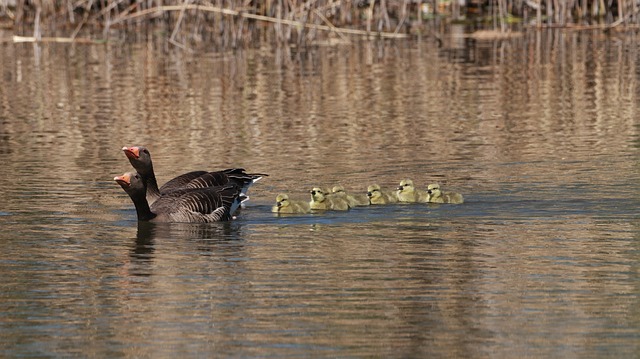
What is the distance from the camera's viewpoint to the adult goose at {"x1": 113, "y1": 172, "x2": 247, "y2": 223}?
12391 millimetres

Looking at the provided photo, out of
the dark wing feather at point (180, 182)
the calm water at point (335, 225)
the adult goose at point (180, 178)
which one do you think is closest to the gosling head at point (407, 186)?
the calm water at point (335, 225)

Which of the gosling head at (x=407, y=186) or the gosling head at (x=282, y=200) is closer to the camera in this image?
the gosling head at (x=282, y=200)

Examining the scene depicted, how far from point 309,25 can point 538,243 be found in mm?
17417

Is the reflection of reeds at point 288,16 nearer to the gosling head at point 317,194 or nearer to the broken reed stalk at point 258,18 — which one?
the broken reed stalk at point 258,18

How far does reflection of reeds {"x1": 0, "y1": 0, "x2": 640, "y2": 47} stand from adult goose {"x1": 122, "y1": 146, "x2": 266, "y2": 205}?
46.0 feet

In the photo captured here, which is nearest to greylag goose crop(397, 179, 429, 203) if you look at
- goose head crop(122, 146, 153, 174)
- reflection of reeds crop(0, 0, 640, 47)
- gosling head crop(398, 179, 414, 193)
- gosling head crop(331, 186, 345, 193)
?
gosling head crop(398, 179, 414, 193)

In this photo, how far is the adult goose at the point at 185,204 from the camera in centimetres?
1239

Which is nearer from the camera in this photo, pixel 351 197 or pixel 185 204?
pixel 185 204

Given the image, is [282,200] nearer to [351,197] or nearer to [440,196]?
[351,197]

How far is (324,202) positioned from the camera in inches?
497

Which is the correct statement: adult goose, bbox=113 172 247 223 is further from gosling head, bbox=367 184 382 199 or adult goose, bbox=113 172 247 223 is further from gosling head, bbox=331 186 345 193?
gosling head, bbox=367 184 382 199

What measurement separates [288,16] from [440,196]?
1621 centimetres

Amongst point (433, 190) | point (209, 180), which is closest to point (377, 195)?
point (433, 190)

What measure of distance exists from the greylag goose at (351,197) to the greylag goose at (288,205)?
11.0 inches
